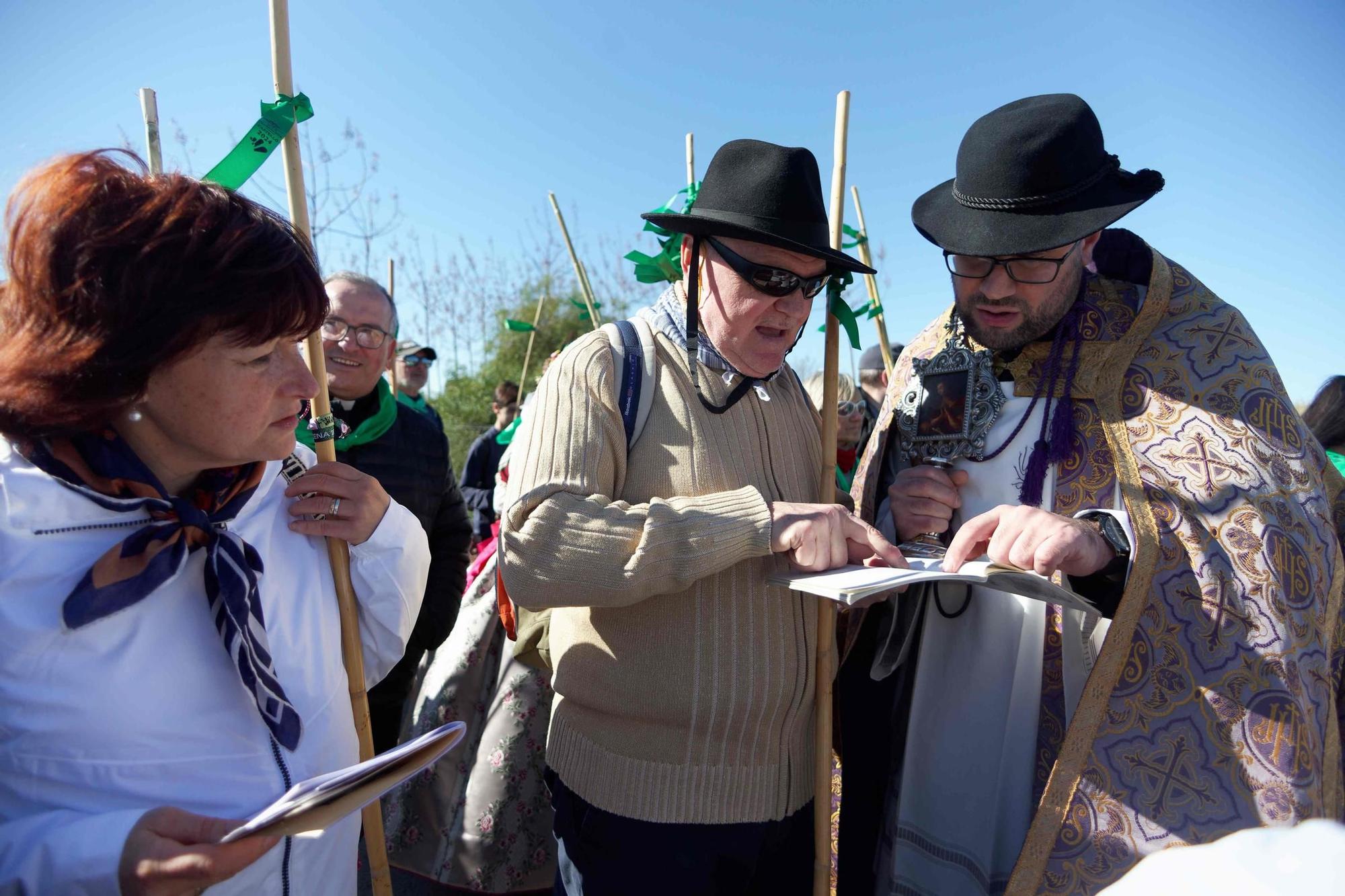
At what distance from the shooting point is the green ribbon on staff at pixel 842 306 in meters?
1.94

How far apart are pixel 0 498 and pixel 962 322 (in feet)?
6.54

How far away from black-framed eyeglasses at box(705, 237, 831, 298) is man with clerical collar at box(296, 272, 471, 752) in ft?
4.83

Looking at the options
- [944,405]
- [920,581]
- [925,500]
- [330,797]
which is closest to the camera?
[330,797]

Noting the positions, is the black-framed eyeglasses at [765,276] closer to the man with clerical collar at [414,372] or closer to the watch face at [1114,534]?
the watch face at [1114,534]

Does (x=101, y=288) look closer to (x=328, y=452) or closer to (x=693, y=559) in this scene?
(x=328, y=452)

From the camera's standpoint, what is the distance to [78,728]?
109 centimetres

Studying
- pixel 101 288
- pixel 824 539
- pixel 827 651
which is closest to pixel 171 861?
pixel 101 288

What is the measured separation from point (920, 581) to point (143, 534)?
1.27 meters

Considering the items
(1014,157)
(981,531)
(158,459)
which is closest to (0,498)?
(158,459)

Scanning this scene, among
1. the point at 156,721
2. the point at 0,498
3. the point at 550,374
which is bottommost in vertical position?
the point at 156,721

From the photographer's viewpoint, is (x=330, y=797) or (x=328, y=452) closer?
(x=330, y=797)

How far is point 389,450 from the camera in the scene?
107 inches

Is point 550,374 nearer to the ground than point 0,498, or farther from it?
farther from it

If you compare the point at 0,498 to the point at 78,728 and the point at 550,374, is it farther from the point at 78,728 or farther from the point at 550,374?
the point at 550,374
